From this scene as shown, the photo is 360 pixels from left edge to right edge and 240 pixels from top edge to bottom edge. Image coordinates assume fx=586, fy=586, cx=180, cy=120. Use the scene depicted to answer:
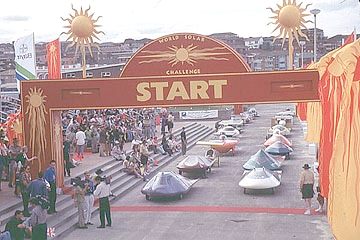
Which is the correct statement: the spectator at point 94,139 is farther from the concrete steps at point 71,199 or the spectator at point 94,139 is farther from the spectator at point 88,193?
the spectator at point 88,193

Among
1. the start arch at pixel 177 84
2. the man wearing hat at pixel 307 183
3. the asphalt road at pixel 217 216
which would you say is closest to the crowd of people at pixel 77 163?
the asphalt road at pixel 217 216

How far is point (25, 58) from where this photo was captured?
22719 millimetres

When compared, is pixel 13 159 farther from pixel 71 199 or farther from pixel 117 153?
pixel 117 153

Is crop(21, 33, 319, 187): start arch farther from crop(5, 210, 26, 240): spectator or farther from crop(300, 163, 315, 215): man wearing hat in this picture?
crop(5, 210, 26, 240): spectator

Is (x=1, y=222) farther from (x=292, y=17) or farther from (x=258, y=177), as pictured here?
(x=292, y=17)

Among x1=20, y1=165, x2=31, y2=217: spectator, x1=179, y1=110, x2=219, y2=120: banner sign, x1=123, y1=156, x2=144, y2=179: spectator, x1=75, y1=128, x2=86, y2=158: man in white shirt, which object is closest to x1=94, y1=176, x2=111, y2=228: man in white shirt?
x1=20, y1=165, x2=31, y2=217: spectator

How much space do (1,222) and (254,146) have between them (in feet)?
71.0

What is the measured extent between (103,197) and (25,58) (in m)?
9.17

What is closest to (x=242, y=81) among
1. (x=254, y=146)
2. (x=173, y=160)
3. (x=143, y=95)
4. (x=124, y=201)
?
(x=143, y=95)

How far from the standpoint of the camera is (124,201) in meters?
19.5

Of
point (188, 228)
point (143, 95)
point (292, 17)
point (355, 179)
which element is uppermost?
point (292, 17)

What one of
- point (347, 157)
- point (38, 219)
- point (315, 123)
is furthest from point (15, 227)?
point (315, 123)

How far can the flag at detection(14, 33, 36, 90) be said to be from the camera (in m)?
22.4

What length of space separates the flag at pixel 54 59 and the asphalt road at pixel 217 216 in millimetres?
6032
